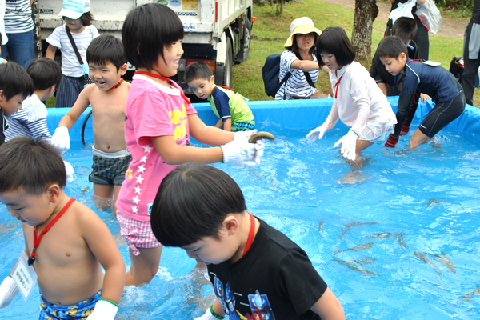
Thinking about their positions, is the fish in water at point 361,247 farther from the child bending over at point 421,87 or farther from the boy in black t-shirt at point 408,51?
the boy in black t-shirt at point 408,51

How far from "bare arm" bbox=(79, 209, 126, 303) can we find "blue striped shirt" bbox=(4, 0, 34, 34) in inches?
166

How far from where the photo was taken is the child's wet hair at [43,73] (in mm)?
3496

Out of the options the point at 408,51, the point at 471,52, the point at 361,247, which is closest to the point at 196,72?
the point at 361,247

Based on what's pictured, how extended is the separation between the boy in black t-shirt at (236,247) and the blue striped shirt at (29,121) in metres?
2.33

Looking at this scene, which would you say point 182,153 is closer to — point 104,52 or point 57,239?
point 57,239

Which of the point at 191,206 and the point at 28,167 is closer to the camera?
the point at 191,206

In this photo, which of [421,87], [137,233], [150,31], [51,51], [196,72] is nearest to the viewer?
[150,31]

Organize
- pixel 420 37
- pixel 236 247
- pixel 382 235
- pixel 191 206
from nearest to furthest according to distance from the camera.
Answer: pixel 191 206, pixel 236 247, pixel 382 235, pixel 420 37

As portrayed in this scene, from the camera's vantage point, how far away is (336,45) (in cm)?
395

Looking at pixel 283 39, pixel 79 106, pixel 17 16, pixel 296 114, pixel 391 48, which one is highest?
pixel 17 16

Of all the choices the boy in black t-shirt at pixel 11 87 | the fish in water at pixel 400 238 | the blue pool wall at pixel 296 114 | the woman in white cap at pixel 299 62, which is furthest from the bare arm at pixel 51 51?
the fish in water at pixel 400 238

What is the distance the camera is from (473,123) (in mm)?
5559

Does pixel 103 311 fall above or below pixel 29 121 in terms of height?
below

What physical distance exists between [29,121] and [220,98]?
196 cm
